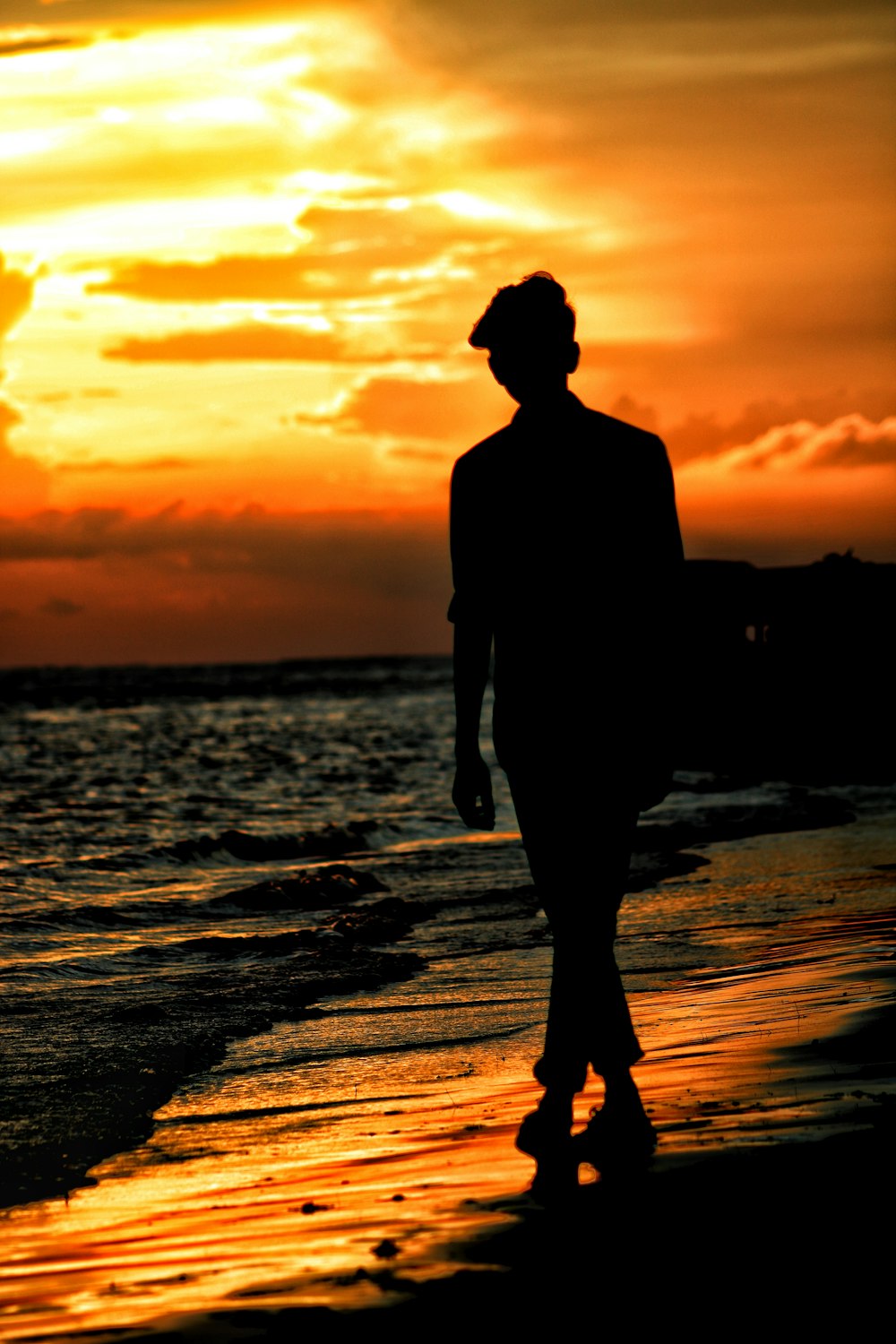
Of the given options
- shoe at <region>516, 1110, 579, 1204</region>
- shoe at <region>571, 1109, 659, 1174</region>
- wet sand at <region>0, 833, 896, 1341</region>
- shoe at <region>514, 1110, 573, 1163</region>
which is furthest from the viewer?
shoe at <region>514, 1110, 573, 1163</region>

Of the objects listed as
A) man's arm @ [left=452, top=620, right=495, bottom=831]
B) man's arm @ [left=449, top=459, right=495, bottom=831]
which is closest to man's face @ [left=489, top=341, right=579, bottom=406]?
man's arm @ [left=449, top=459, right=495, bottom=831]

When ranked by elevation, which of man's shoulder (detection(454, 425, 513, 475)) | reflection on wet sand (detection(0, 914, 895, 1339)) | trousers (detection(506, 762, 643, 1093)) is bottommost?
reflection on wet sand (detection(0, 914, 895, 1339))

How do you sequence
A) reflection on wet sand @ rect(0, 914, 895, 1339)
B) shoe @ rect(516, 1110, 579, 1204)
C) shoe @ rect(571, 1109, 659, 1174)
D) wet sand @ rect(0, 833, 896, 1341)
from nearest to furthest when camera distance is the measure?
wet sand @ rect(0, 833, 896, 1341)
reflection on wet sand @ rect(0, 914, 895, 1339)
shoe @ rect(516, 1110, 579, 1204)
shoe @ rect(571, 1109, 659, 1174)

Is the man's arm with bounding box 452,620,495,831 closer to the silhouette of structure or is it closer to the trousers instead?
the trousers

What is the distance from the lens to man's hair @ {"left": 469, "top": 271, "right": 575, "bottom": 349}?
3.48 meters

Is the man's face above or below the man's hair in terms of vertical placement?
below

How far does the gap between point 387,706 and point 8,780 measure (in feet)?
118

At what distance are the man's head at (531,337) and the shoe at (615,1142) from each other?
1.86 metres

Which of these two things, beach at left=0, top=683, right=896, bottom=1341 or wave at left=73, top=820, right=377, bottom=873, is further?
wave at left=73, top=820, right=377, bottom=873

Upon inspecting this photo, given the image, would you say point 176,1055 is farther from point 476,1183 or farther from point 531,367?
point 531,367

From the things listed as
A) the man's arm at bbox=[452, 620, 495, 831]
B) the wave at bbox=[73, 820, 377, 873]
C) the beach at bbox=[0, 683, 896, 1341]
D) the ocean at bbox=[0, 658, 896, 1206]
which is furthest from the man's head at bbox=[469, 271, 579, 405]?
the wave at bbox=[73, 820, 377, 873]

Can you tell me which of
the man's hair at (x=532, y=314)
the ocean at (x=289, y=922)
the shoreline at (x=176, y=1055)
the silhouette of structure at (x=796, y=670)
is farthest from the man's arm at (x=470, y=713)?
the silhouette of structure at (x=796, y=670)

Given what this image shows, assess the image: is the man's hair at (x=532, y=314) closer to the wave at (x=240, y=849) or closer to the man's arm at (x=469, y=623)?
the man's arm at (x=469, y=623)

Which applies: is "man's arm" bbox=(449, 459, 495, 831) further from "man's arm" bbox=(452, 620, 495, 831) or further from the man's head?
the man's head
